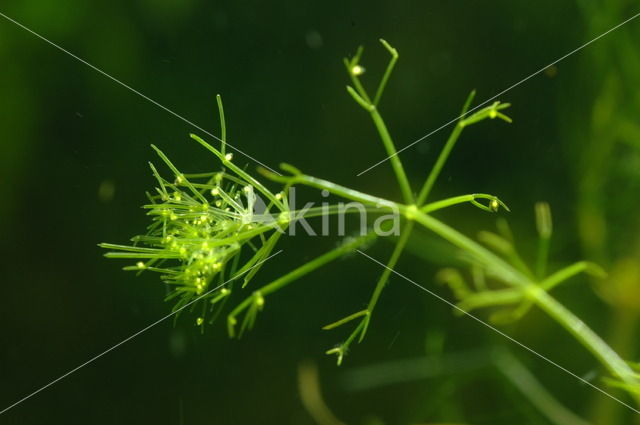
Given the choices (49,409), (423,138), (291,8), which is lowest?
(49,409)

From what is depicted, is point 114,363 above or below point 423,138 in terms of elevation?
below

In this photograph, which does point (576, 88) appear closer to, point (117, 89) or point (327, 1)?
point (327, 1)

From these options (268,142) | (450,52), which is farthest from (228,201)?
(450,52)

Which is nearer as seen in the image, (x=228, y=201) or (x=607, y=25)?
(x=228, y=201)

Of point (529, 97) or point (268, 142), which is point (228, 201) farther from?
point (529, 97)

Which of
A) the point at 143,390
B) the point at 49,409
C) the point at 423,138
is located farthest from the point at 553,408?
the point at 49,409

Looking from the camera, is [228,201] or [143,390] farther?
[143,390]
